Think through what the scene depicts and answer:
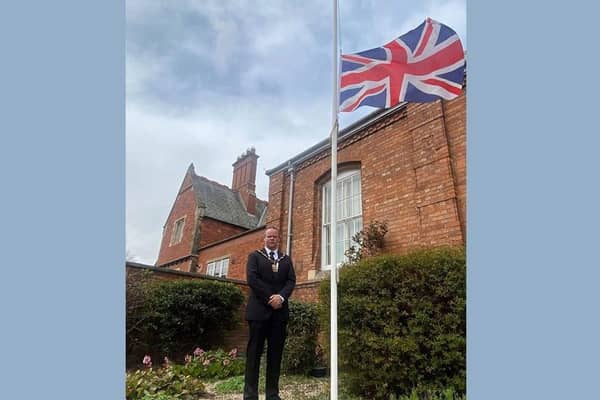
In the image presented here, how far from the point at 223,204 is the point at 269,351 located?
1654 cm

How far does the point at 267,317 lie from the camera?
3830 mm

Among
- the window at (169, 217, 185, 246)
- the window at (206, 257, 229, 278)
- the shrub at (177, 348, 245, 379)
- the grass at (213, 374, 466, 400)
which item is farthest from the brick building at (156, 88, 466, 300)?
the window at (169, 217, 185, 246)

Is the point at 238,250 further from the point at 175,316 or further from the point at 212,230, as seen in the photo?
the point at 175,316

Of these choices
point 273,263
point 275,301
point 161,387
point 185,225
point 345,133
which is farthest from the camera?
point 185,225

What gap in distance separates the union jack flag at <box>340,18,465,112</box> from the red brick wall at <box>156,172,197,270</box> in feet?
48.8

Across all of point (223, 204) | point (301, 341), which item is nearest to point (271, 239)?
point (301, 341)

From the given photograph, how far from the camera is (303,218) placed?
944 centimetres

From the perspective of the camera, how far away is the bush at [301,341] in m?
6.19

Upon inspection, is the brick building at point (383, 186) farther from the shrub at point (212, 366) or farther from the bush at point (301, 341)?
the shrub at point (212, 366)

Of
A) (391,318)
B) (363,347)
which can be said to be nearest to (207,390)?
(363,347)

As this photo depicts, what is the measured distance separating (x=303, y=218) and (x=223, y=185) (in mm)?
12882

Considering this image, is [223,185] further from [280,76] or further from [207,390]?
[207,390]

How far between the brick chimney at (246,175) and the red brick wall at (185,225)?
2792mm

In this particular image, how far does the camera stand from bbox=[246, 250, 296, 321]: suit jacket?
3.85 m
